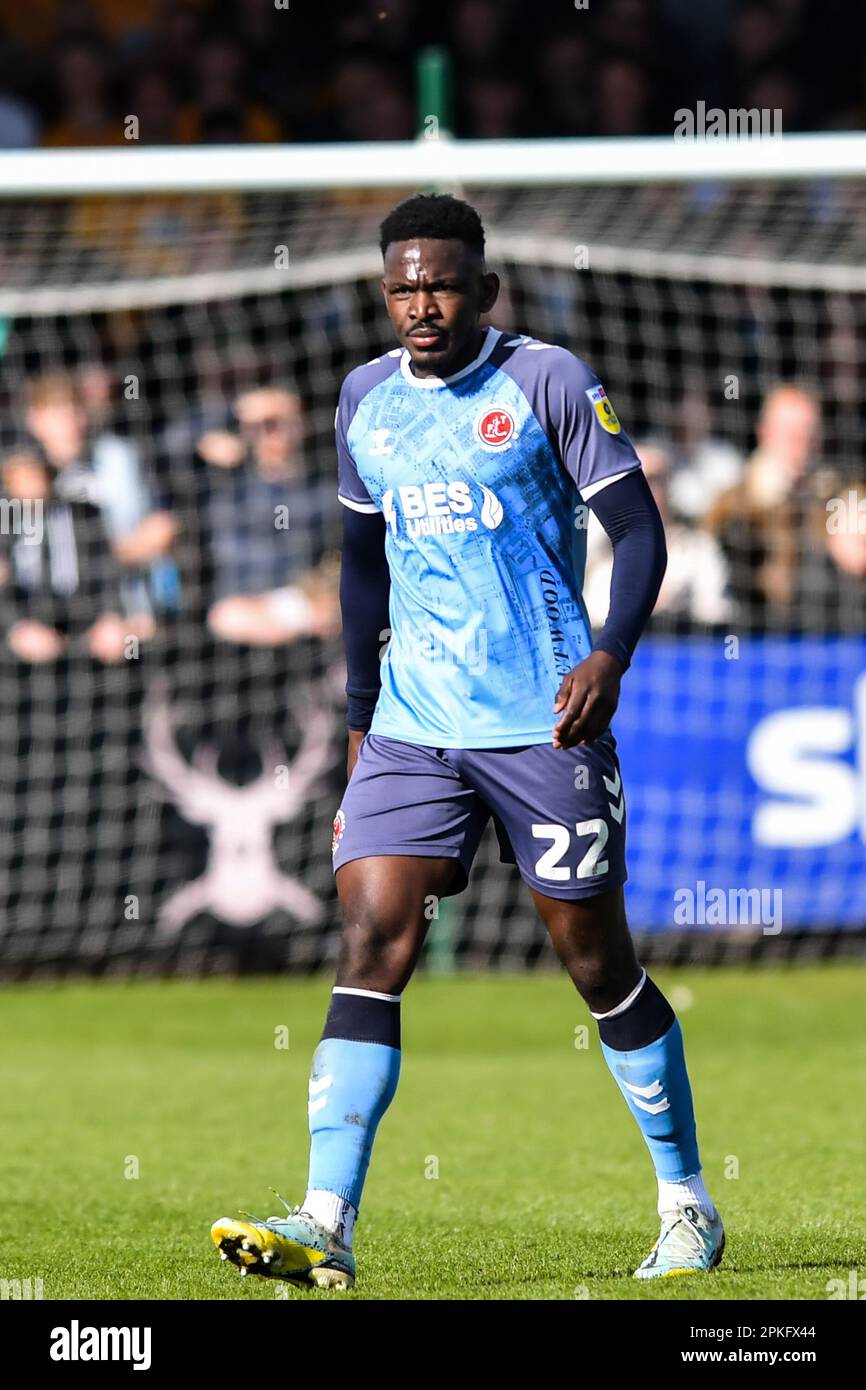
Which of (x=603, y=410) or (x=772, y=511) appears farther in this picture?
(x=772, y=511)

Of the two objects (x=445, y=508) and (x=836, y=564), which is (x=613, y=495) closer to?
(x=445, y=508)

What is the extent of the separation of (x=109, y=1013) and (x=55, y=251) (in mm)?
4551

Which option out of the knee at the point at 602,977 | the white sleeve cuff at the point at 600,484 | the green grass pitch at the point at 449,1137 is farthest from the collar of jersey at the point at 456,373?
the green grass pitch at the point at 449,1137

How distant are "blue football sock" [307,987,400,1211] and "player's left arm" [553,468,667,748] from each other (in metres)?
0.68

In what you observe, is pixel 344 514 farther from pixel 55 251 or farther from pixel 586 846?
pixel 55 251

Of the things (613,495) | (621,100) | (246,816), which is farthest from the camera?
(621,100)

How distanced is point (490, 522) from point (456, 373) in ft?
1.03

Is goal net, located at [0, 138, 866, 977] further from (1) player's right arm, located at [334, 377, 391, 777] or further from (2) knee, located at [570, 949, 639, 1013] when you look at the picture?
(2) knee, located at [570, 949, 639, 1013]

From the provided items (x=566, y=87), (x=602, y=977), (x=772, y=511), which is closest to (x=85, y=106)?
(x=566, y=87)

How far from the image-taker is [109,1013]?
9.10 metres

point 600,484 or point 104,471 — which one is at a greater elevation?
point 104,471

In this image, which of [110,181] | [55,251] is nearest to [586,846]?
[110,181]

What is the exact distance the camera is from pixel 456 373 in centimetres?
437

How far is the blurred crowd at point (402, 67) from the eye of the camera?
12.8 metres
